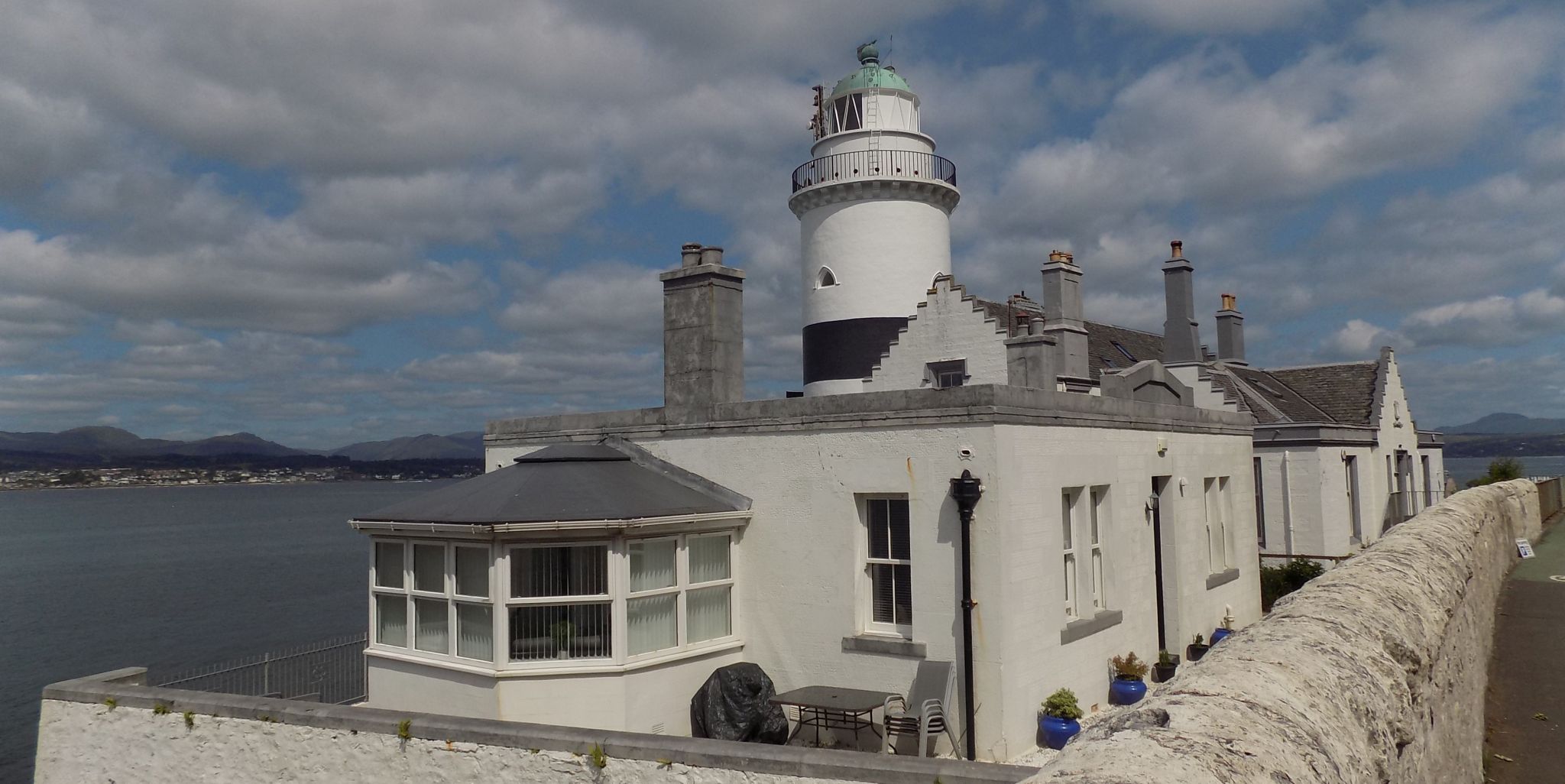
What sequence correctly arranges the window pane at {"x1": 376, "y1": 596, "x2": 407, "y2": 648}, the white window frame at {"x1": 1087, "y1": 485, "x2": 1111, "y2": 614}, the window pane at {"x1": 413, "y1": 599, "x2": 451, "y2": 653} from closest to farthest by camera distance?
the window pane at {"x1": 413, "y1": 599, "x2": 451, "y2": 653}, the window pane at {"x1": 376, "y1": 596, "x2": 407, "y2": 648}, the white window frame at {"x1": 1087, "y1": 485, "x2": 1111, "y2": 614}

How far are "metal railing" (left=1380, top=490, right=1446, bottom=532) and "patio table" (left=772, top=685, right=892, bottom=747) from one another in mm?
22306

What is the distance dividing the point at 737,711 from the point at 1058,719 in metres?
3.87

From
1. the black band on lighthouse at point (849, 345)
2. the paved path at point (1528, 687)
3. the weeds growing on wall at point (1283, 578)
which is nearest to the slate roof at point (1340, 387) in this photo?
the weeds growing on wall at point (1283, 578)

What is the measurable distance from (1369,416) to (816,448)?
23.6 meters

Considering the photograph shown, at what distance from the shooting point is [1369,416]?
2953cm

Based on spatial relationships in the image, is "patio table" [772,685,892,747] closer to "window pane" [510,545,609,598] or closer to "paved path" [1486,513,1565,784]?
"window pane" [510,545,609,598]

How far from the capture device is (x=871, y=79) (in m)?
28.3

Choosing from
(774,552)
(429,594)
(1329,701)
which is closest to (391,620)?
(429,594)

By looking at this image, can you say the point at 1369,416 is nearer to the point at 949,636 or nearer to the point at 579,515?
the point at 949,636

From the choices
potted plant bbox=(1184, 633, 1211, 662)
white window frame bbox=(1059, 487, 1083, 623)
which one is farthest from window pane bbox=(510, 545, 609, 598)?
potted plant bbox=(1184, 633, 1211, 662)

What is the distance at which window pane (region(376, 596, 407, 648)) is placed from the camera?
13266 millimetres

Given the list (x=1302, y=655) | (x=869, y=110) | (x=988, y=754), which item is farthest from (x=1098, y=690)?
(x=869, y=110)

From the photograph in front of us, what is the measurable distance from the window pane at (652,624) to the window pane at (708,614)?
214mm

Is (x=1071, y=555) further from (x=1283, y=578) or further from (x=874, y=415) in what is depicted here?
(x=1283, y=578)
